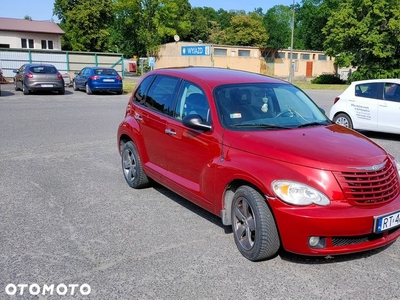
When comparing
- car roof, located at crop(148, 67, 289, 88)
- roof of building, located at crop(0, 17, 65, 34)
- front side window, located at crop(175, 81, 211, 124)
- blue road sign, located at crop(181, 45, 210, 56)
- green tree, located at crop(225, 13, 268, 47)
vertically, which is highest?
green tree, located at crop(225, 13, 268, 47)

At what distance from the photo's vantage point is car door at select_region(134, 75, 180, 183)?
5.09 metres

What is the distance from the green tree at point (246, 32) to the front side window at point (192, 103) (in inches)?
3115

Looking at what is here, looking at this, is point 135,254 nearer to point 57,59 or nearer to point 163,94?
point 163,94

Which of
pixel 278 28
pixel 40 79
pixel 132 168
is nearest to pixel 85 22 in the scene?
pixel 40 79

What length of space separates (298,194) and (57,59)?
102 ft

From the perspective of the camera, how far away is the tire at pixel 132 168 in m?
5.79

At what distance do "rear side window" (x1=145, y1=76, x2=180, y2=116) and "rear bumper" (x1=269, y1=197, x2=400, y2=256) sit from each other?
2.13 metres

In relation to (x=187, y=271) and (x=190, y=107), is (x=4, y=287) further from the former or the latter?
(x=190, y=107)

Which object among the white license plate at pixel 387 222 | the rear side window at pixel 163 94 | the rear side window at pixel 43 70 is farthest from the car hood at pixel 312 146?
the rear side window at pixel 43 70

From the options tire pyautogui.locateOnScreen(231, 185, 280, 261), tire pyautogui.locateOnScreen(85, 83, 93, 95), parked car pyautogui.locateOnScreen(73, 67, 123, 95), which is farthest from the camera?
tire pyautogui.locateOnScreen(85, 83, 93, 95)

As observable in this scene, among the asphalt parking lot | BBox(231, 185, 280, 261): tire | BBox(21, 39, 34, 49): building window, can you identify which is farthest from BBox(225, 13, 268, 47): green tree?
BBox(231, 185, 280, 261): tire

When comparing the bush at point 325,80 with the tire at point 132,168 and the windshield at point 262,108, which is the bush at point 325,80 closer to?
the tire at point 132,168

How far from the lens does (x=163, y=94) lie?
5324 mm

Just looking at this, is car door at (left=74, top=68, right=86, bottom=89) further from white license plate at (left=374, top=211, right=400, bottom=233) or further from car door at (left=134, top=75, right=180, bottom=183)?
white license plate at (left=374, top=211, right=400, bottom=233)
